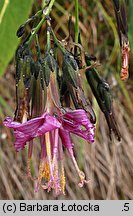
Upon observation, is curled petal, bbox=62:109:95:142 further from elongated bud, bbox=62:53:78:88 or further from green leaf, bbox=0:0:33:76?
green leaf, bbox=0:0:33:76

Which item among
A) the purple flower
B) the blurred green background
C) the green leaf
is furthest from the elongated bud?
the blurred green background

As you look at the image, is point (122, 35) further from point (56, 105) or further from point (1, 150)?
point (1, 150)

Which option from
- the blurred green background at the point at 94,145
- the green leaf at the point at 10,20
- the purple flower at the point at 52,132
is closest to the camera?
the purple flower at the point at 52,132

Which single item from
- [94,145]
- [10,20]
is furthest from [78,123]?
[94,145]

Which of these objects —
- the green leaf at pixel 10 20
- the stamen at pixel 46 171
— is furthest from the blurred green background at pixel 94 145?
the stamen at pixel 46 171

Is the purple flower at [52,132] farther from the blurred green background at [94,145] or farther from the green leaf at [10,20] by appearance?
the blurred green background at [94,145]

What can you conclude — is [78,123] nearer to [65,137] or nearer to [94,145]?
[65,137]

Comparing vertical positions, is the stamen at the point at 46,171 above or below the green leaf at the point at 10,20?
below

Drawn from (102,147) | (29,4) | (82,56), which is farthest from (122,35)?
(102,147)
